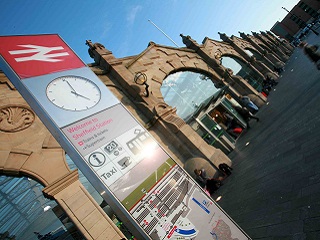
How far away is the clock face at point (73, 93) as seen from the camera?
5.30m

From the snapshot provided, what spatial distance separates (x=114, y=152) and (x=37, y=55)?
11.6ft

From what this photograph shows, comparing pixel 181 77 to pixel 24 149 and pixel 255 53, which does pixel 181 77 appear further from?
pixel 255 53

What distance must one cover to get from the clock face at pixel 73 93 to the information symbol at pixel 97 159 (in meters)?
1.38

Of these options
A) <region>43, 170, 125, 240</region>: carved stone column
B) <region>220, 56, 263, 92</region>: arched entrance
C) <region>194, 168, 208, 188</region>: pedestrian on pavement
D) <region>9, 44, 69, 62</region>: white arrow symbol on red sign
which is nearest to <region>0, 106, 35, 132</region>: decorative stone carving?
<region>43, 170, 125, 240</region>: carved stone column

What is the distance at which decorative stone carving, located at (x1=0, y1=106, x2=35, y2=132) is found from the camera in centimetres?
827

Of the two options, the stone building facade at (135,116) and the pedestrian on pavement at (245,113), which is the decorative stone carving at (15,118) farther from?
the pedestrian on pavement at (245,113)

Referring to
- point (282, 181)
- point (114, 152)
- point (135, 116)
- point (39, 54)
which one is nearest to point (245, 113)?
point (135, 116)

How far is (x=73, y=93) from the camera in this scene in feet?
18.6

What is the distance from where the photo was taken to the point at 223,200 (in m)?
9.07

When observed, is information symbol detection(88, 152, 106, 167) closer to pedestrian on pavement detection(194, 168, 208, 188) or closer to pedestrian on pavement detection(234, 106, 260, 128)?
pedestrian on pavement detection(194, 168, 208, 188)

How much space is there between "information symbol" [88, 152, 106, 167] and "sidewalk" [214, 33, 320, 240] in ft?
15.8

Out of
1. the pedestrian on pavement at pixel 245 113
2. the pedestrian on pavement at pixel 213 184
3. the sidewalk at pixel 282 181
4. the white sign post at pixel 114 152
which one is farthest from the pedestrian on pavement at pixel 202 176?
the pedestrian on pavement at pixel 245 113

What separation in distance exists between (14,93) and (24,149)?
288 cm

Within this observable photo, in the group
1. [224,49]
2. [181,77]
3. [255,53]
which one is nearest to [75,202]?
[181,77]
